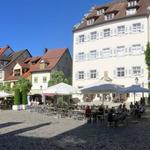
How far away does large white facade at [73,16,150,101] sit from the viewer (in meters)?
57.5

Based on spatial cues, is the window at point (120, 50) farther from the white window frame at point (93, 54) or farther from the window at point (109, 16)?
the window at point (109, 16)

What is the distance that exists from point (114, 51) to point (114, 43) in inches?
46.5

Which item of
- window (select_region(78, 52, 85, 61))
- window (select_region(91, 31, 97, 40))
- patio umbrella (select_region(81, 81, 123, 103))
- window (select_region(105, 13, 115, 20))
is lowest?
patio umbrella (select_region(81, 81, 123, 103))

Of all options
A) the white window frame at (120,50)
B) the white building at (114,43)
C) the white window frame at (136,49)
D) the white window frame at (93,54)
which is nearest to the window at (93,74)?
the white building at (114,43)

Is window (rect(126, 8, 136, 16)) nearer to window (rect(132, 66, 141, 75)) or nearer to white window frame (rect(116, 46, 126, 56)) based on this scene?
white window frame (rect(116, 46, 126, 56))

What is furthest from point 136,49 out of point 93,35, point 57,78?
point 57,78

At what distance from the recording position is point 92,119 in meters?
27.3

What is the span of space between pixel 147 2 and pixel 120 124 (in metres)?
39.3

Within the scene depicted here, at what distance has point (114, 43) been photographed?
6056cm

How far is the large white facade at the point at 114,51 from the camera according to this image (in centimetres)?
5753

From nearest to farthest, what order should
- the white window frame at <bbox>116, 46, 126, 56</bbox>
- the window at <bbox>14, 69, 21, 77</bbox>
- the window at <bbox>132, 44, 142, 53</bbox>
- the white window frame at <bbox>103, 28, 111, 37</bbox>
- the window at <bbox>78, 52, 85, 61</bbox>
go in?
the window at <bbox>132, 44, 142, 53</bbox>, the white window frame at <bbox>116, 46, 126, 56</bbox>, the white window frame at <bbox>103, 28, 111, 37</bbox>, the window at <bbox>78, 52, 85, 61</bbox>, the window at <bbox>14, 69, 21, 77</bbox>

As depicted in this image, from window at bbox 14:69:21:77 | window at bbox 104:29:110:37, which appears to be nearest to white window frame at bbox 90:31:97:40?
window at bbox 104:29:110:37

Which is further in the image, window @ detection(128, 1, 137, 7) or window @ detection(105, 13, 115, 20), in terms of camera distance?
window @ detection(105, 13, 115, 20)

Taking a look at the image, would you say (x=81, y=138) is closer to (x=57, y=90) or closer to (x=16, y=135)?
(x=16, y=135)
